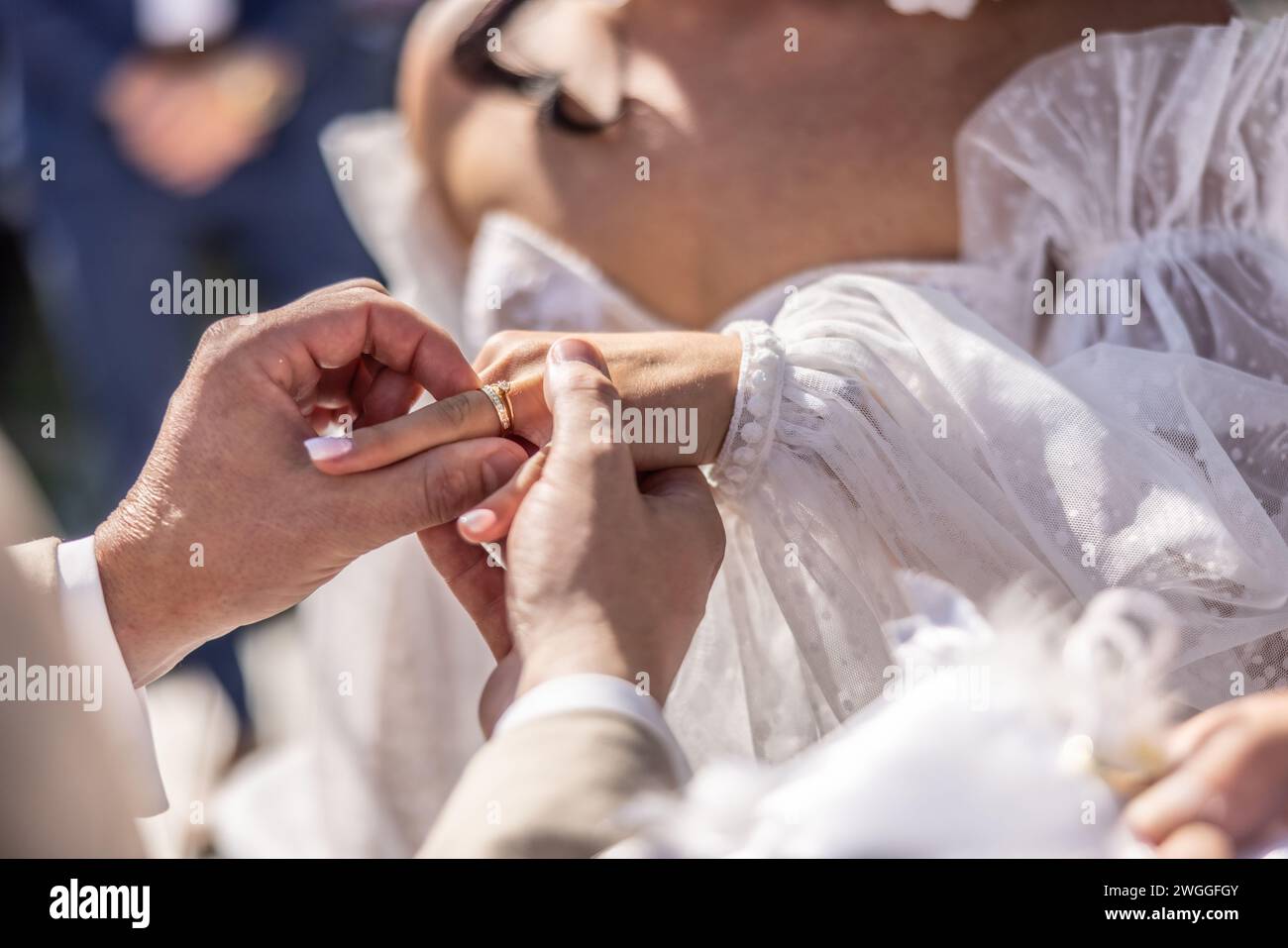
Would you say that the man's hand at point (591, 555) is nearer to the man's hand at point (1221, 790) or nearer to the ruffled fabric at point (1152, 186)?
the man's hand at point (1221, 790)

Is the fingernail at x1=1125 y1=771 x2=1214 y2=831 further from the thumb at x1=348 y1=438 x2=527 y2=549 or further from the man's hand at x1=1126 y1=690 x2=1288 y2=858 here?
the thumb at x1=348 y1=438 x2=527 y2=549

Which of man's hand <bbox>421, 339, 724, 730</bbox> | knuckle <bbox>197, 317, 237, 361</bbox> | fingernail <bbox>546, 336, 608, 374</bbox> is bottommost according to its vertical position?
man's hand <bbox>421, 339, 724, 730</bbox>

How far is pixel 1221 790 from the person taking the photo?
2.15 ft

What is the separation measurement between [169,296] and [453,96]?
823 mm

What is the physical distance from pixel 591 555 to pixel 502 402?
0.19m

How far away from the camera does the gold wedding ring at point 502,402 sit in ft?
2.87

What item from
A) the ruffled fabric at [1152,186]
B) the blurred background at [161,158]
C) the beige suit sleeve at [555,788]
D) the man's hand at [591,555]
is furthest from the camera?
the blurred background at [161,158]

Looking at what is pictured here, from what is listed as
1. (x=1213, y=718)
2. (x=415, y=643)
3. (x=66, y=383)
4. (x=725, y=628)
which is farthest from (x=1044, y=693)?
(x=66, y=383)

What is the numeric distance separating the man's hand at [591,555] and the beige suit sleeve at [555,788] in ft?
0.16

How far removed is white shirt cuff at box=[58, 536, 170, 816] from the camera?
876 millimetres

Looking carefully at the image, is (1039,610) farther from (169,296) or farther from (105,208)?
(105,208)

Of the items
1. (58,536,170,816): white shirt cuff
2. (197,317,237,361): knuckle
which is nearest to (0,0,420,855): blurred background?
(58,536,170,816): white shirt cuff

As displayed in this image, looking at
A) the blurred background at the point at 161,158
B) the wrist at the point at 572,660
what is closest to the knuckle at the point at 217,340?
the wrist at the point at 572,660

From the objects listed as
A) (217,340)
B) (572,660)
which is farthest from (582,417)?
(217,340)
